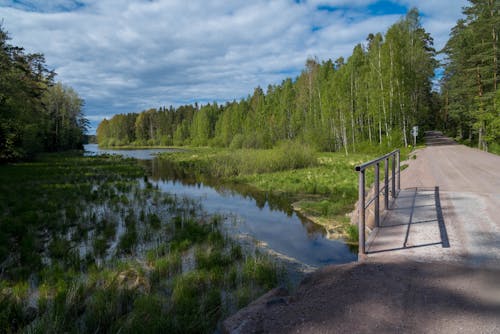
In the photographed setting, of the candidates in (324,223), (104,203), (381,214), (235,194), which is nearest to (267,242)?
(324,223)

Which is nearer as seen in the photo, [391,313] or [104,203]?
[391,313]

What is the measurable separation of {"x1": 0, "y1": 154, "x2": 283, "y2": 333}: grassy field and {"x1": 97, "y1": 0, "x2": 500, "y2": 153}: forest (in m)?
22.4

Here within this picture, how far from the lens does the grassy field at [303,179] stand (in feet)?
35.9

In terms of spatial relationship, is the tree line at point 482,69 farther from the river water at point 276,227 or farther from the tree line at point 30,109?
the tree line at point 30,109

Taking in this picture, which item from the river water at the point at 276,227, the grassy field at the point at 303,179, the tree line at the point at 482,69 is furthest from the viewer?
the tree line at the point at 482,69

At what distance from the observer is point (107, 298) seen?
14.8ft

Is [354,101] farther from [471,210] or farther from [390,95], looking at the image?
[471,210]

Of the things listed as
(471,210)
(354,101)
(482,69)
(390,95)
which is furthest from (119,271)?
(354,101)

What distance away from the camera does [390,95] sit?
30.2 metres

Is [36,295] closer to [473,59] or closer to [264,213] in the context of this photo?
[264,213]

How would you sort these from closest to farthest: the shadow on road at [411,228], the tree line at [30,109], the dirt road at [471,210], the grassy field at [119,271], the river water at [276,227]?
the grassy field at [119,271], the dirt road at [471,210], the shadow on road at [411,228], the river water at [276,227], the tree line at [30,109]

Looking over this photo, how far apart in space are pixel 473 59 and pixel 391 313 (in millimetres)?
32090

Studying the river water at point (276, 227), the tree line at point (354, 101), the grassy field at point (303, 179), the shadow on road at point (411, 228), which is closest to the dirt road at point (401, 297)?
the shadow on road at point (411, 228)

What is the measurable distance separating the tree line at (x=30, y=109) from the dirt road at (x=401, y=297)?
23457mm
